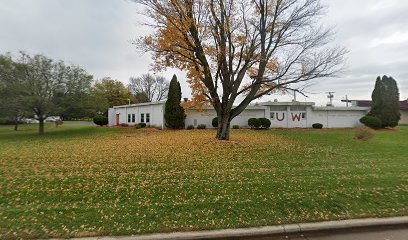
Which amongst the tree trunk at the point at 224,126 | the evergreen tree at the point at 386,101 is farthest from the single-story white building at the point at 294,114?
the tree trunk at the point at 224,126

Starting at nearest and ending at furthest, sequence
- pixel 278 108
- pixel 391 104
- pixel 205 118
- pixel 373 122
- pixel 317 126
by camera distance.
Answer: pixel 373 122, pixel 391 104, pixel 205 118, pixel 317 126, pixel 278 108

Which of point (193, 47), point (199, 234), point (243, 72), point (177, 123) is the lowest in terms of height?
point (199, 234)

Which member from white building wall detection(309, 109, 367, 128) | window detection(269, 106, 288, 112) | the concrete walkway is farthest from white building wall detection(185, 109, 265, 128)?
the concrete walkway

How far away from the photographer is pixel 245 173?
19.9 ft

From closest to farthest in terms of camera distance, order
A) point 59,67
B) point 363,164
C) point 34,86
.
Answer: point 363,164 < point 34,86 < point 59,67

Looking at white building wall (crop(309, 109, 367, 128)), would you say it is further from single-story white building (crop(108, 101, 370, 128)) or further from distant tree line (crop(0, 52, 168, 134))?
distant tree line (crop(0, 52, 168, 134))

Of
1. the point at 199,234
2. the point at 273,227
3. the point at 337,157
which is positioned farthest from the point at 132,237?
the point at 337,157

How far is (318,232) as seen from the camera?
11.1ft

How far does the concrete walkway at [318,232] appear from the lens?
10.4 ft

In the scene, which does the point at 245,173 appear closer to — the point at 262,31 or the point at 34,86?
the point at 262,31

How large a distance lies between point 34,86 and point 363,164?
22110 mm

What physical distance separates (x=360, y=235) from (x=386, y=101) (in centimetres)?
2772

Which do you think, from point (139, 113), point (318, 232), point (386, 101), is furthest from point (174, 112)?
point (386, 101)

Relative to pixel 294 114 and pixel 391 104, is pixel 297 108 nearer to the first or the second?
pixel 294 114
